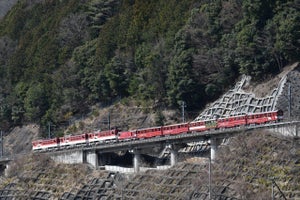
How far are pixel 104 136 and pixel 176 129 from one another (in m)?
8.84

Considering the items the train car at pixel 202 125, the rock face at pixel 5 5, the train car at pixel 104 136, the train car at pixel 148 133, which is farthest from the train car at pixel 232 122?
the rock face at pixel 5 5

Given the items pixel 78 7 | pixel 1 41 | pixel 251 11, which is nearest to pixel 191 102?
pixel 251 11

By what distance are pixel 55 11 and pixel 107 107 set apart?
2570 cm

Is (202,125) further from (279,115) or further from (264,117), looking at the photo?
(279,115)

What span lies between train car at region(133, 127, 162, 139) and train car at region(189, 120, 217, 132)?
3.50m

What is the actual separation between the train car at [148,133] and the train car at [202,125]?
350 cm

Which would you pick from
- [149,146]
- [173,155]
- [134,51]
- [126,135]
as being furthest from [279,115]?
[134,51]

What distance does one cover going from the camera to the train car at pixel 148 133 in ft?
261

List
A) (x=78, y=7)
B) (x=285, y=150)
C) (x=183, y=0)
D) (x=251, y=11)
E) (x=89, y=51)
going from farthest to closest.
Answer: (x=78, y=7), (x=89, y=51), (x=183, y=0), (x=251, y=11), (x=285, y=150)

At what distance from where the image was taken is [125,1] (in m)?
108

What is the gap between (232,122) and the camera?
73.4 m

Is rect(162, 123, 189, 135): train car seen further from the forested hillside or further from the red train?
the forested hillside

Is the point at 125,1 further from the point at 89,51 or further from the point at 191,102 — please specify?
the point at 191,102

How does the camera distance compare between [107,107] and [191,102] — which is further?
[107,107]
